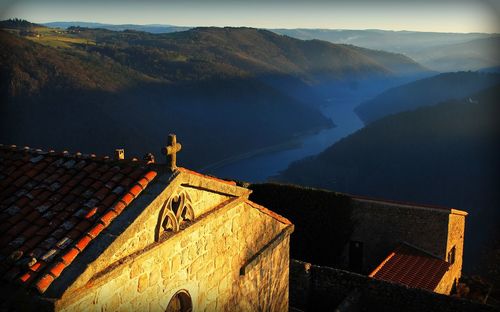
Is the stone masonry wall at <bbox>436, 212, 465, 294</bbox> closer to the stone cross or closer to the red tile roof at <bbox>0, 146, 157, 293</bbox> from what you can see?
the stone cross

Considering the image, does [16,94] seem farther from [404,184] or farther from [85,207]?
[85,207]

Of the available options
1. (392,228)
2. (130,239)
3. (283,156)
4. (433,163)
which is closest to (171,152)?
(130,239)

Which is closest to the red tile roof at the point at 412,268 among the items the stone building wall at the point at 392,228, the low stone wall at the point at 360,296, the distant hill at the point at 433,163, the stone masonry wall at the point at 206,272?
the stone building wall at the point at 392,228

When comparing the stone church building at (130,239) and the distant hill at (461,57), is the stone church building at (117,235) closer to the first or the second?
the stone church building at (130,239)

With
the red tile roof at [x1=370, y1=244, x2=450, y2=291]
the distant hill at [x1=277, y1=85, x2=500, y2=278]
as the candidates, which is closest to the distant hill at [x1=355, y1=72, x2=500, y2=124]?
the distant hill at [x1=277, y1=85, x2=500, y2=278]

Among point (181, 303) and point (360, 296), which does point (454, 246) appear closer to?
point (360, 296)

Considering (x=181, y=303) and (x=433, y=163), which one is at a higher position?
(x=181, y=303)
